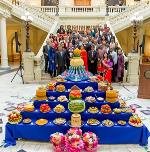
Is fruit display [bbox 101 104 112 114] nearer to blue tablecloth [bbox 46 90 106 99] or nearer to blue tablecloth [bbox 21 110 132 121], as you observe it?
blue tablecloth [bbox 21 110 132 121]

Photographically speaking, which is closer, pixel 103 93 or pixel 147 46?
pixel 103 93

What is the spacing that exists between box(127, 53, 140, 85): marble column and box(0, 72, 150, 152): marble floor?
1.50ft

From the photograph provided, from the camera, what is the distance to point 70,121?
5488mm

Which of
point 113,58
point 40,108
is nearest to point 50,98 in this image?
point 40,108

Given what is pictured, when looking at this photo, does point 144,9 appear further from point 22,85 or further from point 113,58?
point 22,85

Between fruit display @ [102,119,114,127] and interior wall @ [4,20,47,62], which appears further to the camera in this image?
interior wall @ [4,20,47,62]

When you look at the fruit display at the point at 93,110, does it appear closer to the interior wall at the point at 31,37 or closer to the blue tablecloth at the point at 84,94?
the blue tablecloth at the point at 84,94

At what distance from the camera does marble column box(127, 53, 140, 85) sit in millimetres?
11430

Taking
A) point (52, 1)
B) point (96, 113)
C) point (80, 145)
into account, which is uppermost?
point (52, 1)

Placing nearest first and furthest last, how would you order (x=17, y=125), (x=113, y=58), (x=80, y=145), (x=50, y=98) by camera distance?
1. (x=80, y=145)
2. (x=17, y=125)
3. (x=50, y=98)
4. (x=113, y=58)

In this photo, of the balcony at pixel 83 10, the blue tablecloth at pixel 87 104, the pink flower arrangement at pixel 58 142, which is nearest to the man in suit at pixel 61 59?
the blue tablecloth at pixel 87 104

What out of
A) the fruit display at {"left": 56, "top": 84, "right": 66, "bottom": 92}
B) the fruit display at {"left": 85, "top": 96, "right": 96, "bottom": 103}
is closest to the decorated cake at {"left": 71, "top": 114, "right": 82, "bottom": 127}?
the fruit display at {"left": 85, "top": 96, "right": 96, "bottom": 103}

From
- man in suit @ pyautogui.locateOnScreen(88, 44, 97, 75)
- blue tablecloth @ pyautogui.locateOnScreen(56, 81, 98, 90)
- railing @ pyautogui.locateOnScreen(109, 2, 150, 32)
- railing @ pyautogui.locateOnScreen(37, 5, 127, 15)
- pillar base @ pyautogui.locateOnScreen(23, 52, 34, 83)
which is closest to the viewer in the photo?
blue tablecloth @ pyautogui.locateOnScreen(56, 81, 98, 90)

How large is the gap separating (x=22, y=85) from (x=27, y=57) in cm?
130
